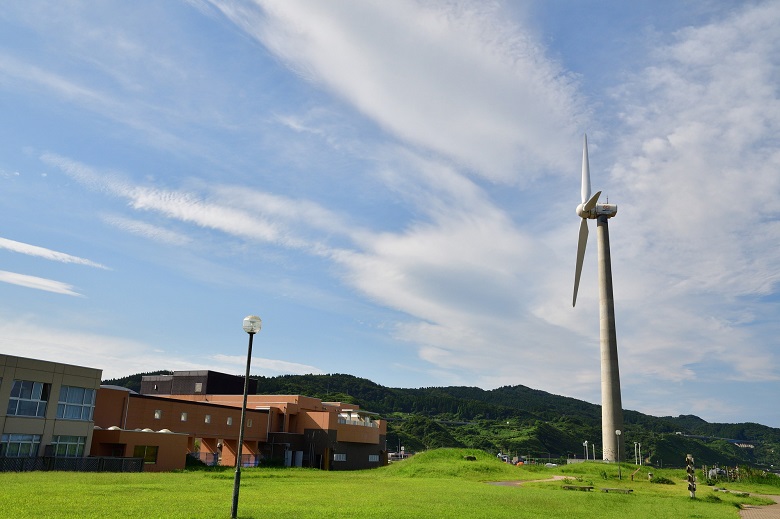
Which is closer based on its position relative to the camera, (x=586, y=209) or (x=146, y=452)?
(x=146, y=452)

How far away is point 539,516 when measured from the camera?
2366 cm

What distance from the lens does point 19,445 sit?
1547 inches

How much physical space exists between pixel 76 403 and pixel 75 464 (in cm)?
560

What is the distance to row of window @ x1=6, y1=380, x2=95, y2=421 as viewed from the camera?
39.5m

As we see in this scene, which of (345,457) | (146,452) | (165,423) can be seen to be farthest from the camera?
(345,457)

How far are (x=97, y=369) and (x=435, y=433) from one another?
14601 centimetres

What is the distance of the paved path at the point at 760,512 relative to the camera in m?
29.4

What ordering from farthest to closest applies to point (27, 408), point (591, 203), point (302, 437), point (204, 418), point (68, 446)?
point (591, 203)
point (302, 437)
point (204, 418)
point (68, 446)
point (27, 408)

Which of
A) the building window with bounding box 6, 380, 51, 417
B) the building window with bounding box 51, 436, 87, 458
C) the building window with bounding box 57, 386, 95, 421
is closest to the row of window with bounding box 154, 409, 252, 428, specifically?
the building window with bounding box 57, 386, 95, 421

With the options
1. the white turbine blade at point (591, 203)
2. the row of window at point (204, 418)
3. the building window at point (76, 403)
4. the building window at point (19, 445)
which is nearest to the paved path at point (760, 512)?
the building window at point (76, 403)

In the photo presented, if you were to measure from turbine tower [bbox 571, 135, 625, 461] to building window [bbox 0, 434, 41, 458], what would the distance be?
65.1 metres

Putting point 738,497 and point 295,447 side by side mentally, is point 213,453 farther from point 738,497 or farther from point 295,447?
point 738,497

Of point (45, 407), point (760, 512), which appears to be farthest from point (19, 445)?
point (760, 512)

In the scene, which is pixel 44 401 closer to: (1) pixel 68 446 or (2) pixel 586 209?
(1) pixel 68 446
